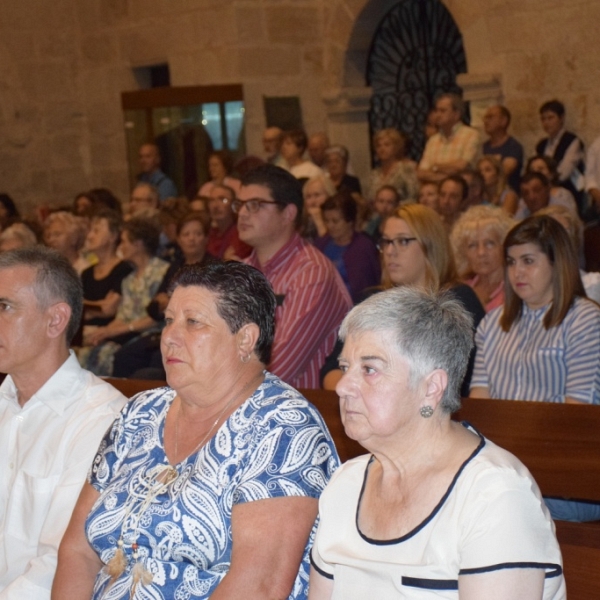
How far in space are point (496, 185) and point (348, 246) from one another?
162 cm

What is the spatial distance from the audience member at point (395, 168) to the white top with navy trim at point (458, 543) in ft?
19.8

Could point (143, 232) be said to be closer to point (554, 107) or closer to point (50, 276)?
point (554, 107)

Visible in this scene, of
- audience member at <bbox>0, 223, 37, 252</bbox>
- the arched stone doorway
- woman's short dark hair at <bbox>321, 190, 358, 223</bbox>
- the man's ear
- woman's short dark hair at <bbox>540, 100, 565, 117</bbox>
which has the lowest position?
audience member at <bbox>0, 223, 37, 252</bbox>

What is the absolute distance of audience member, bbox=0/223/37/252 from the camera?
667 cm

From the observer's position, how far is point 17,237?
22.5 ft

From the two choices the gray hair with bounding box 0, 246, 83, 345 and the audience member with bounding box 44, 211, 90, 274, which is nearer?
the gray hair with bounding box 0, 246, 83, 345

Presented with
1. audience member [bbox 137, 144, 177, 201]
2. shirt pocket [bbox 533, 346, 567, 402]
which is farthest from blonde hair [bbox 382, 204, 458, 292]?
audience member [bbox 137, 144, 177, 201]

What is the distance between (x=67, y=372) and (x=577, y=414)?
4.49 ft

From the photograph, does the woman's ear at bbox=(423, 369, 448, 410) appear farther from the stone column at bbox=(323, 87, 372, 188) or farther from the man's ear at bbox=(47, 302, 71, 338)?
the stone column at bbox=(323, 87, 372, 188)

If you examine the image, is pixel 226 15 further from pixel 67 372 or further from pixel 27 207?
pixel 67 372

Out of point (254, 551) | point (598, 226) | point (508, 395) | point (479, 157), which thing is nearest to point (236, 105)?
point (479, 157)

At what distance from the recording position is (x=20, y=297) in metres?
2.83

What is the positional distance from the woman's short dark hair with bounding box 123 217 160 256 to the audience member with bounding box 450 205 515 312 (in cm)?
216

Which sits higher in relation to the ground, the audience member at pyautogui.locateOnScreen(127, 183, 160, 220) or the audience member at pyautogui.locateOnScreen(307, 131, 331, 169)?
the audience member at pyautogui.locateOnScreen(307, 131, 331, 169)
